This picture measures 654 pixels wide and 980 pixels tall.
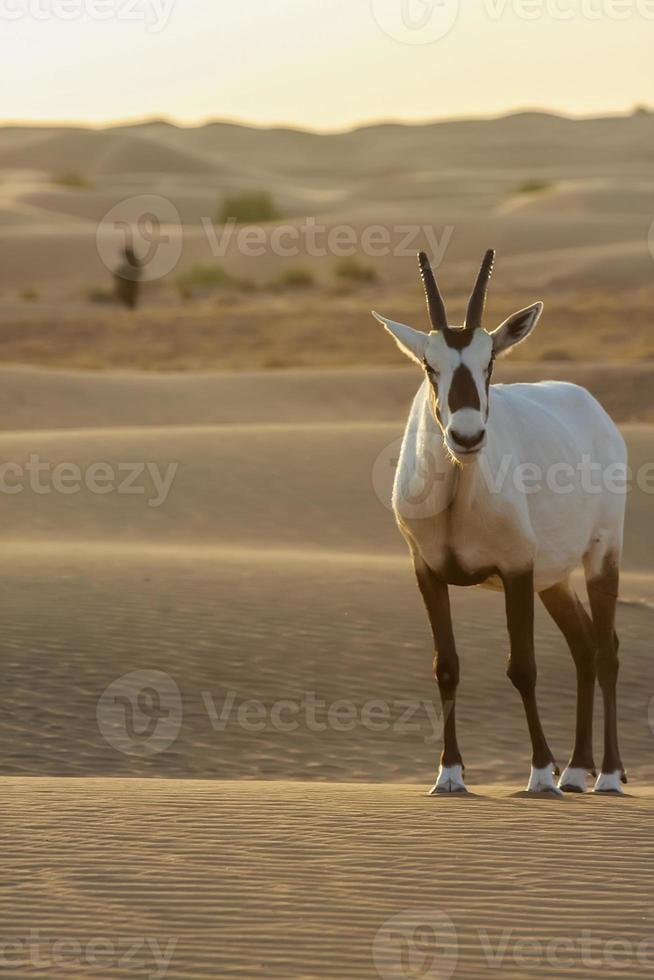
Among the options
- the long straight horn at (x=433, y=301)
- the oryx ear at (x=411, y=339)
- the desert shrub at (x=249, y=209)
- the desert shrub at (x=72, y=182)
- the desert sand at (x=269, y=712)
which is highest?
the desert shrub at (x=72, y=182)

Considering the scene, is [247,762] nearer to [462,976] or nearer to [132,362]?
[462,976]

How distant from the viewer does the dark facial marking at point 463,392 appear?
8.12 m

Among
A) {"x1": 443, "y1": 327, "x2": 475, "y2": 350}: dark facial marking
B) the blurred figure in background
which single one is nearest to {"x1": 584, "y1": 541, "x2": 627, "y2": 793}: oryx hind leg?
{"x1": 443, "y1": 327, "x2": 475, "y2": 350}: dark facial marking

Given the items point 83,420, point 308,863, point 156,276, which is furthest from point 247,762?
point 156,276

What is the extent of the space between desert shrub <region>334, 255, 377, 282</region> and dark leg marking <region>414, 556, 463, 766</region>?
45.4 m

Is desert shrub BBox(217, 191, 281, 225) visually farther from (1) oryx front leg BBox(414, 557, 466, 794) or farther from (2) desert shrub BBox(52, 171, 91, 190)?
(1) oryx front leg BBox(414, 557, 466, 794)

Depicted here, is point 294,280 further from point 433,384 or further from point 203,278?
point 433,384

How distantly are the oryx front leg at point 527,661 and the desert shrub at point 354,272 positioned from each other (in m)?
45.4

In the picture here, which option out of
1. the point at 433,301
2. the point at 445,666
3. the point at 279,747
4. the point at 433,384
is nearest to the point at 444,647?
the point at 445,666

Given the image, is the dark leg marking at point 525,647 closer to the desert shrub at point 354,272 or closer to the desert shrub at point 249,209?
the desert shrub at point 354,272

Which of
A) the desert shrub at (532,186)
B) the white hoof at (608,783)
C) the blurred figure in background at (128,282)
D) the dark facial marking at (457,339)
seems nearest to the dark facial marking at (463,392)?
the dark facial marking at (457,339)

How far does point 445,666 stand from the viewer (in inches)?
359

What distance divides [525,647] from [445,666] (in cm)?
40

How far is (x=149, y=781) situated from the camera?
927cm
